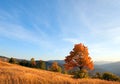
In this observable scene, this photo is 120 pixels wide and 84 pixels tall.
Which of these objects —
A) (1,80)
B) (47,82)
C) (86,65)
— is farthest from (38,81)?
(86,65)

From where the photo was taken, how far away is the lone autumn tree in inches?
1608

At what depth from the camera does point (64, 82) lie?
31.7 ft

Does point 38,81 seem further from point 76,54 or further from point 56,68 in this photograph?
point 56,68

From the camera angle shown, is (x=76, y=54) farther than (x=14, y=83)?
Yes

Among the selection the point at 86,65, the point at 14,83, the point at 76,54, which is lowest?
the point at 14,83

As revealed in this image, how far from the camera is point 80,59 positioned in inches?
1626

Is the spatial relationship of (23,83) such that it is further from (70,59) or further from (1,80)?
(70,59)

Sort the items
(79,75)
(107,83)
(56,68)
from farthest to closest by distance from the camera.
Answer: (56,68), (79,75), (107,83)

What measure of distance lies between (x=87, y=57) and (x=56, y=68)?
28.7 m

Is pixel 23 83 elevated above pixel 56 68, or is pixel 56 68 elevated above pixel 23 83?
pixel 56 68

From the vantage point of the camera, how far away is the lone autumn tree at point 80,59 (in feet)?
134

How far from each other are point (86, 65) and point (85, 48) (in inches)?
160

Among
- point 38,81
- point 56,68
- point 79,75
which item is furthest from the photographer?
point 56,68

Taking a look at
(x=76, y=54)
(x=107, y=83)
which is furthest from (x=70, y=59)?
(x=107, y=83)
